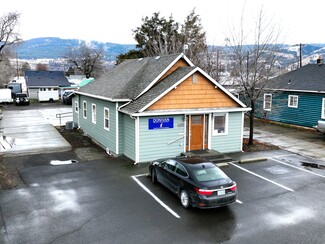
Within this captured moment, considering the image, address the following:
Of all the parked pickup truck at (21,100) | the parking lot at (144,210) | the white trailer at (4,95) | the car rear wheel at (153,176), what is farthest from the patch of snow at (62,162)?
the white trailer at (4,95)

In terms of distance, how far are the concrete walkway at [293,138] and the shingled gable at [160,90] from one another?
19.5ft

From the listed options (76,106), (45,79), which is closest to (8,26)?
(45,79)

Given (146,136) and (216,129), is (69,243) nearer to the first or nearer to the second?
(146,136)

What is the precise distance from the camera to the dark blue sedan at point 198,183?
10766 mm

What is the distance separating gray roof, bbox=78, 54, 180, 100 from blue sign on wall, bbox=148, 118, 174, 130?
2277mm

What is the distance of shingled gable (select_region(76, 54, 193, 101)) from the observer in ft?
61.9

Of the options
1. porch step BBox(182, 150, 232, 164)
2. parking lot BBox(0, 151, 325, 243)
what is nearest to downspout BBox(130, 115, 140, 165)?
parking lot BBox(0, 151, 325, 243)

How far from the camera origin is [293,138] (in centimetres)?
2452

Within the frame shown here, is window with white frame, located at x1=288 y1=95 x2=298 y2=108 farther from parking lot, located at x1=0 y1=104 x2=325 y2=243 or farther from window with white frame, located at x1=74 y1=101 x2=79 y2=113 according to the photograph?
window with white frame, located at x1=74 y1=101 x2=79 y2=113

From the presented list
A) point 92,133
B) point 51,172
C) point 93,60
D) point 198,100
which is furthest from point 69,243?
point 93,60

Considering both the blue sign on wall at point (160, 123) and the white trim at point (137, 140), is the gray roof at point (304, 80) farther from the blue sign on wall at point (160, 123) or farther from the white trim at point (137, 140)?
the white trim at point (137, 140)

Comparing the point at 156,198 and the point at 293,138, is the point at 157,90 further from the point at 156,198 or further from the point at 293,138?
the point at 293,138

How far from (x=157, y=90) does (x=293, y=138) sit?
41.2 ft

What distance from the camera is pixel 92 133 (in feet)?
76.6
